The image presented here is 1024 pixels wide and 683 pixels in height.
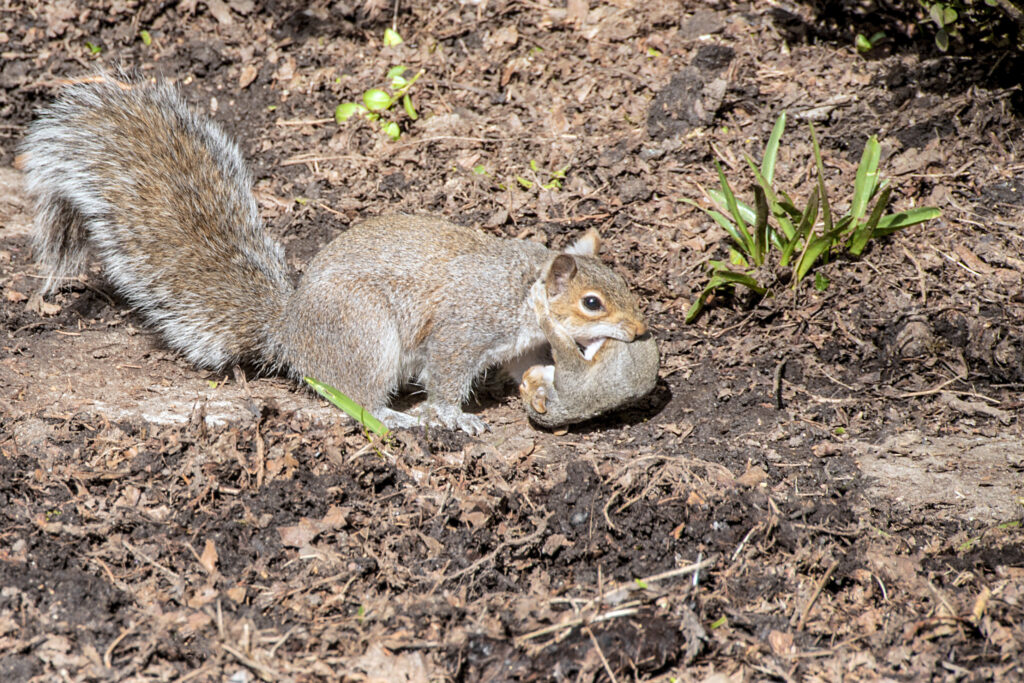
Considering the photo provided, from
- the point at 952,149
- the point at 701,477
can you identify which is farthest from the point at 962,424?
the point at 952,149

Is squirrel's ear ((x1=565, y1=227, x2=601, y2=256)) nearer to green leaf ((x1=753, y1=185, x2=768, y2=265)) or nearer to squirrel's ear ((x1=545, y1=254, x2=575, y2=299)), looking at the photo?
squirrel's ear ((x1=545, y1=254, x2=575, y2=299))

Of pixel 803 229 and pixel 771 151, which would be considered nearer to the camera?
pixel 803 229

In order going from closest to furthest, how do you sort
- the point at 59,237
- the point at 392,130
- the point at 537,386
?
the point at 537,386 < the point at 59,237 < the point at 392,130

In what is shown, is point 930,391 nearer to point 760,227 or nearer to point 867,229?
point 867,229

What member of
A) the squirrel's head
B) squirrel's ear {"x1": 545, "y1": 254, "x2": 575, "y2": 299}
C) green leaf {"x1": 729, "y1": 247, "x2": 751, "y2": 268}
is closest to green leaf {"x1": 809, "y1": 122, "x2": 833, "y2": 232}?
green leaf {"x1": 729, "y1": 247, "x2": 751, "y2": 268}

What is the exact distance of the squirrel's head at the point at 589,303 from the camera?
156 inches

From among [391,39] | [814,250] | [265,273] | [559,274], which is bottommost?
[814,250]

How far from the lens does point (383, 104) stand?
18.7 feet

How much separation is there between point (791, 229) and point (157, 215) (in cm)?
340

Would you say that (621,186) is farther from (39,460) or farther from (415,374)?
(39,460)

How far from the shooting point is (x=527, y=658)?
275cm

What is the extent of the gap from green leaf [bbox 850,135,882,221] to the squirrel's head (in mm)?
1468

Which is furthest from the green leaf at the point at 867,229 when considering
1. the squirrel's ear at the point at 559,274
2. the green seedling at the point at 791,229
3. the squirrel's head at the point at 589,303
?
Result: the squirrel's ear at the point at 559,274

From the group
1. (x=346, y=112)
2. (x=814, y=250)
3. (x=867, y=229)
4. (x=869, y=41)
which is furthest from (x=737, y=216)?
(x=346, y=112)
